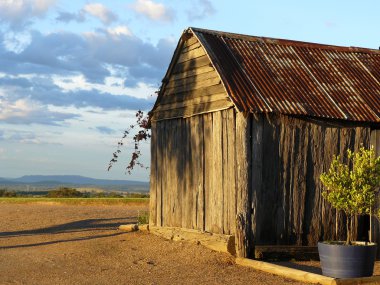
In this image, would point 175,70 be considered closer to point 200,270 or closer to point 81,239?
point 81,239

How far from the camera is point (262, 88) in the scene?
50.6 feet

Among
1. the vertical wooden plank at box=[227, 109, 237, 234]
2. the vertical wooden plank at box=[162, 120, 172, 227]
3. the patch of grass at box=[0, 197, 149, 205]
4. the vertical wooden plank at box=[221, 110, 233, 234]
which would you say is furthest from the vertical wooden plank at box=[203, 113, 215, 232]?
the patch of grass at box=[0, 197, 149, 205]

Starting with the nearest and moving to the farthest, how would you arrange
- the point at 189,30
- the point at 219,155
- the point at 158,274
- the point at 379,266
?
the point at 158,274 < the point at 379,266 < the point at 219,155 < the point at 189,30

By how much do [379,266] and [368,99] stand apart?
423 cm

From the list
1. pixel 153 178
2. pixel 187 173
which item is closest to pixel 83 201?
pixel 153 178

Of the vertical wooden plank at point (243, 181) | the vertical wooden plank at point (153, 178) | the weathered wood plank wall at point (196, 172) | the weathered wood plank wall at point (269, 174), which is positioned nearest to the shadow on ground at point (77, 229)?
the vertical wooden plank at point (153, 178)

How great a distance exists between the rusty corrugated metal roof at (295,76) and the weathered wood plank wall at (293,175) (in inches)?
16.4

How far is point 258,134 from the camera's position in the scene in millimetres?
14625

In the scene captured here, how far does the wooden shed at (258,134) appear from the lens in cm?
1464

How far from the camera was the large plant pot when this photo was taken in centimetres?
1162

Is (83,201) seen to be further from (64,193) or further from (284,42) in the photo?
(284,42)

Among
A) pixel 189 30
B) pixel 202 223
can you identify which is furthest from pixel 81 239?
pixel 189 30

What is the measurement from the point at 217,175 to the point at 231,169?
0.61 metres

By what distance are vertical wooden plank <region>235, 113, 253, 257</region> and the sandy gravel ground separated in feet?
2.13
